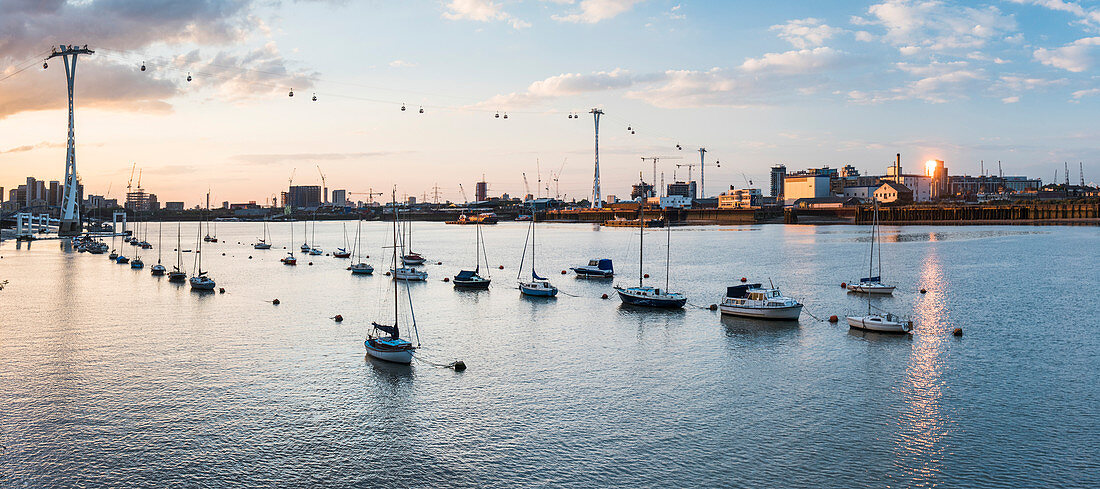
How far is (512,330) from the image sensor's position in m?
61.8

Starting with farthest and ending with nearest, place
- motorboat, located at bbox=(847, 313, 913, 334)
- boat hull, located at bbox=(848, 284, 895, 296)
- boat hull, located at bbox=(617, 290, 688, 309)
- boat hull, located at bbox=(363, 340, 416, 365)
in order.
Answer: boat hull, located at bbox=(848, 284, 895, 296), boat hull, located at bbox=(617, 290, 688, 309), motorboat, located at bbox=(847, 313, 913, 334), boat hull, located at bbox=(363, 340, 416, 365)

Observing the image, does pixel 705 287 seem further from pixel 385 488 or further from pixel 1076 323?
pixel 385 488

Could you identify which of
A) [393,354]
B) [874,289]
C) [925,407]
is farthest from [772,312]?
[393,354]

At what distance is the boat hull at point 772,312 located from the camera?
63844 millimetres

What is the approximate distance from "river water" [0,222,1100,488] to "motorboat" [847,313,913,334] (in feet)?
3.98

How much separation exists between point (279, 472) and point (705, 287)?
67089mm

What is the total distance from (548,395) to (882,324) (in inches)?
1256

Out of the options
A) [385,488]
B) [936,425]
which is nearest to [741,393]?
[936,425]

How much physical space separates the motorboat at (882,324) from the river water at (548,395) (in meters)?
1.21

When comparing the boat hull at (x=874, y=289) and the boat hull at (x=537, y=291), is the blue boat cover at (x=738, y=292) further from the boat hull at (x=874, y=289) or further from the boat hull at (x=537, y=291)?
the boat hull at (x=874, y=289)

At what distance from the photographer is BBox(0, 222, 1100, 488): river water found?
102 ft

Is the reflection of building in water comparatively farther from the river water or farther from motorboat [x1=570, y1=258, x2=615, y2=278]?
motorboat [x1=570, y1=258, x2=615, y2=278]

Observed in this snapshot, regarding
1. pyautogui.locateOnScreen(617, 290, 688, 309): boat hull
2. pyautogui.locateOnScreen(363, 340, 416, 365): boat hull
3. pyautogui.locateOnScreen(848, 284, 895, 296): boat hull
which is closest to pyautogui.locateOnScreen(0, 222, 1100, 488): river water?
pyautogui.locateOnScreen(363, 340, 416, 365): boat hull

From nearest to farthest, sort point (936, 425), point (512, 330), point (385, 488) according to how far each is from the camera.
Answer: point (385, 488), point (936, 425), point (512, 330)
